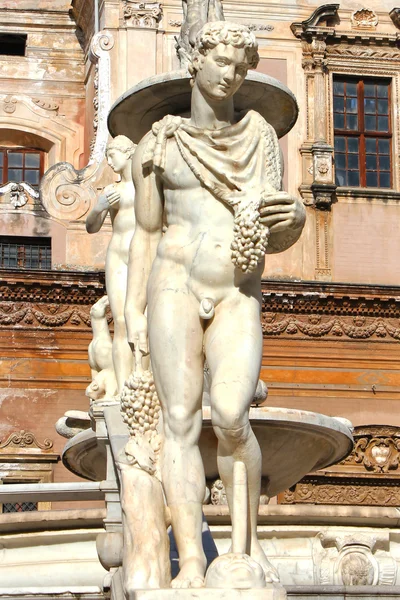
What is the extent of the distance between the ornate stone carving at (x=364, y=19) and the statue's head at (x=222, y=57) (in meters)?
18.4

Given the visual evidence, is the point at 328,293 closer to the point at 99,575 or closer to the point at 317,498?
the point at 317,498

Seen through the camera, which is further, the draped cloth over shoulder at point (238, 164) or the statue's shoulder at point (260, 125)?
the statue's shoulder at point (260, 125)

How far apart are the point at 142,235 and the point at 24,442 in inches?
595

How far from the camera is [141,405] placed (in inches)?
242

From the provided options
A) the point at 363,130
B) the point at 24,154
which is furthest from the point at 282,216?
the point at 24,154

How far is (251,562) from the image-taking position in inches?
223

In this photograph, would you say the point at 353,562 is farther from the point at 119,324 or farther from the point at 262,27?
the point at 262,27

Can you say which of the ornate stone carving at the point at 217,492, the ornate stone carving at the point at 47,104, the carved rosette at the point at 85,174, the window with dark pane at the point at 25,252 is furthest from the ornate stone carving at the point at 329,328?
the ornate stone carving at the point at 217,492

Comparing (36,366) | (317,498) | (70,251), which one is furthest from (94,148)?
(317,498)

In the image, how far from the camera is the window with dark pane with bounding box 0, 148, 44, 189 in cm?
2506

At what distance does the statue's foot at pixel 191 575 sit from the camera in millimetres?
5656

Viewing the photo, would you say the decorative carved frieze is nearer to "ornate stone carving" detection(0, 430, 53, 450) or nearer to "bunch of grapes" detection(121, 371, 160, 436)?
"ornate stone carving" detection(0, 430, 53, 450)

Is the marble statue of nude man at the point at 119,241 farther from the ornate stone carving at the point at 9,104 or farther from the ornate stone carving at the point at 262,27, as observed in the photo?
the ornate stone carving at the point at 9,104

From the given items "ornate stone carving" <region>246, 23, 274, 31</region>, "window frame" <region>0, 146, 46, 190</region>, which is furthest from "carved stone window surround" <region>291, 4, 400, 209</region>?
"window frame" <region>0, 146, 46, 190</region>
